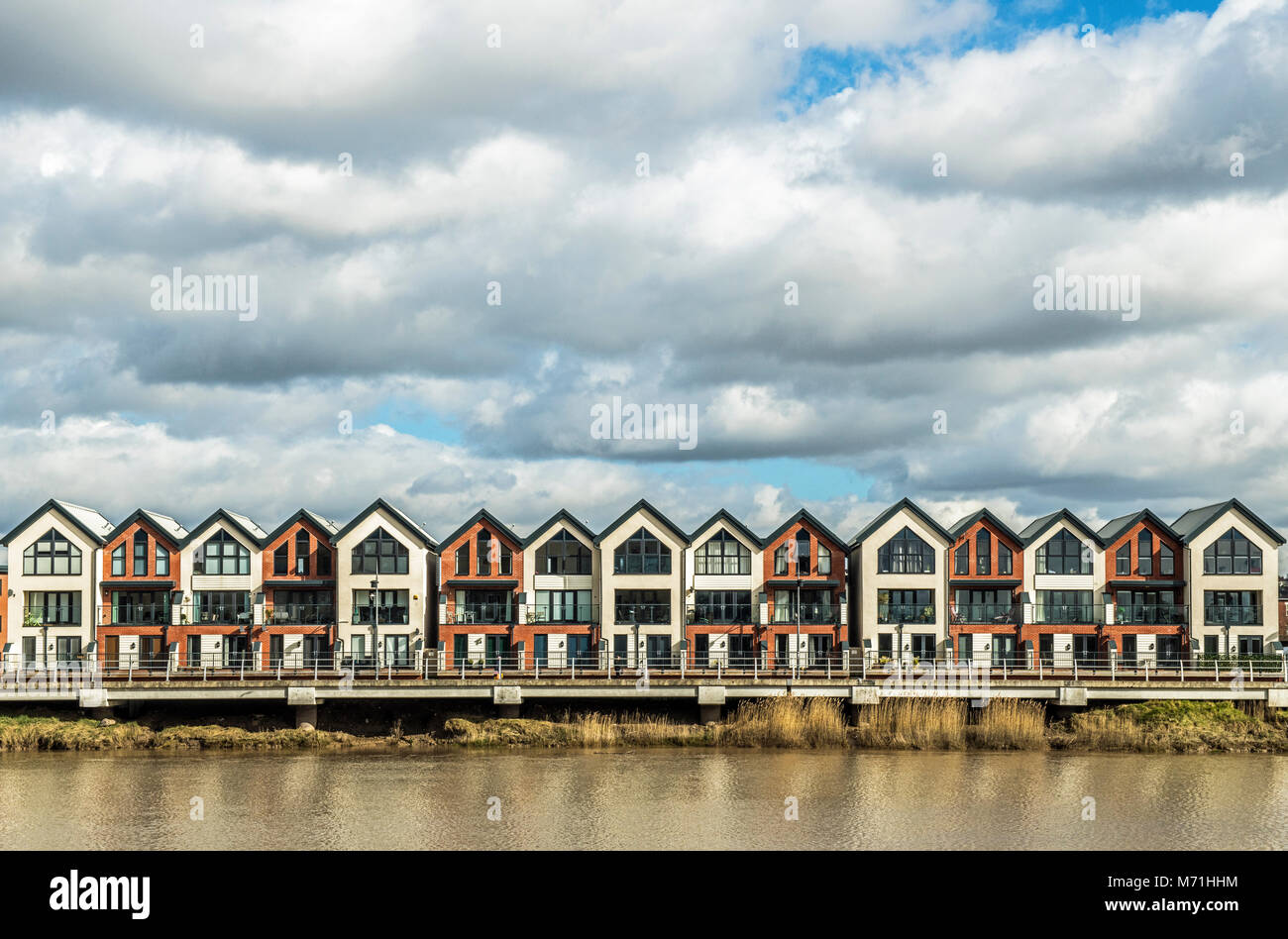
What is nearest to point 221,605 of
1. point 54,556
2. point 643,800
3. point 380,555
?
point 380,555

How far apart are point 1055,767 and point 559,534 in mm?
28250

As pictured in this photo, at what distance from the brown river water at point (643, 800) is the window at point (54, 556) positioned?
16.9 m

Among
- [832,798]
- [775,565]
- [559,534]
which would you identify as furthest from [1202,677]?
[559,534]

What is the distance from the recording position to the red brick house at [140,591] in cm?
6334

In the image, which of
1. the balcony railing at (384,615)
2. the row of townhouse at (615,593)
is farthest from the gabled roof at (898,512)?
the balcony railing at (384,615)

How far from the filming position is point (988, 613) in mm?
64875

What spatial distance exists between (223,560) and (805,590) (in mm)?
29979

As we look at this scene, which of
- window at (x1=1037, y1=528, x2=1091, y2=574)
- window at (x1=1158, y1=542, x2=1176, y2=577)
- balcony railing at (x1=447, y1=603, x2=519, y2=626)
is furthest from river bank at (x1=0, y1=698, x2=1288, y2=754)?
window at (x1=1158, y1=542, x2=1176, y2=577)

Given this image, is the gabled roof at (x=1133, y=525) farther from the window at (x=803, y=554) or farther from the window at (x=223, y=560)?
the window at (x=223, y=560)

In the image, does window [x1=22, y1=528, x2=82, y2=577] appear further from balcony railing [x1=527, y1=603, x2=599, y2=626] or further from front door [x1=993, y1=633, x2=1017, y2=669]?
front door [x1=993, y1=633, x2=1017, y2=669]

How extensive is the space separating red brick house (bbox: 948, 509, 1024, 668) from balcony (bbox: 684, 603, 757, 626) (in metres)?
10.2

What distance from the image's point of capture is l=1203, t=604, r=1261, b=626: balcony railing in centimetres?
6488

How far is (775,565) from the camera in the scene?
2547 inches
